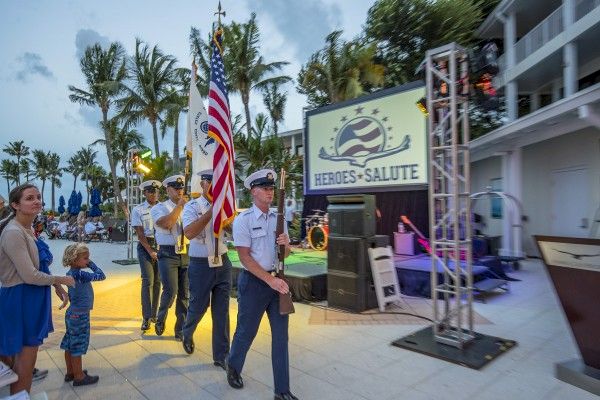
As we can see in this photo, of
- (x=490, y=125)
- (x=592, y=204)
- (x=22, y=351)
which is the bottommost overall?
(x=22, y=351)

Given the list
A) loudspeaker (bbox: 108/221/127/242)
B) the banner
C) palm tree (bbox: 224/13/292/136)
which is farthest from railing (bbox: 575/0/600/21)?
loudspeaker (bbox: 108/221/127/242)

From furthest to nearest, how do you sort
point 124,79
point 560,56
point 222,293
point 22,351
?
1. point 124,79
2. point 560,56
3. point 222,293
4. point 22,351

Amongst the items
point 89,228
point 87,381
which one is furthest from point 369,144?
point 89,228

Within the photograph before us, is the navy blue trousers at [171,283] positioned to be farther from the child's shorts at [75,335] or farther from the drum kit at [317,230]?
the drum kit at [317,230]

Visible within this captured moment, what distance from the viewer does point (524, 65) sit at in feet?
38.6

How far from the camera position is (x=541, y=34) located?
38.3 feet

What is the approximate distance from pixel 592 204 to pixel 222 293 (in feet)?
32.3

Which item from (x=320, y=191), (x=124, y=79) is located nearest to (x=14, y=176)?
(x=124, y=79)

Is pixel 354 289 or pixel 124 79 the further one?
pixel 124 79

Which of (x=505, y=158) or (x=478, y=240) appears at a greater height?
(x=505, y=158)

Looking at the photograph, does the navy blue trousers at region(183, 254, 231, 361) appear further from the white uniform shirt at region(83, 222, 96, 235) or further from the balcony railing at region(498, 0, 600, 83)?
the white uniform shirt at region(83, 222, 96, 235)

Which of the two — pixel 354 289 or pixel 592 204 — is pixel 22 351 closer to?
pixel 354 289

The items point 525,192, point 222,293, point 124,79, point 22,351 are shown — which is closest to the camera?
point 22,351

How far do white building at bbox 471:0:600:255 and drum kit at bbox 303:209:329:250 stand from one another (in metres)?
4.92
